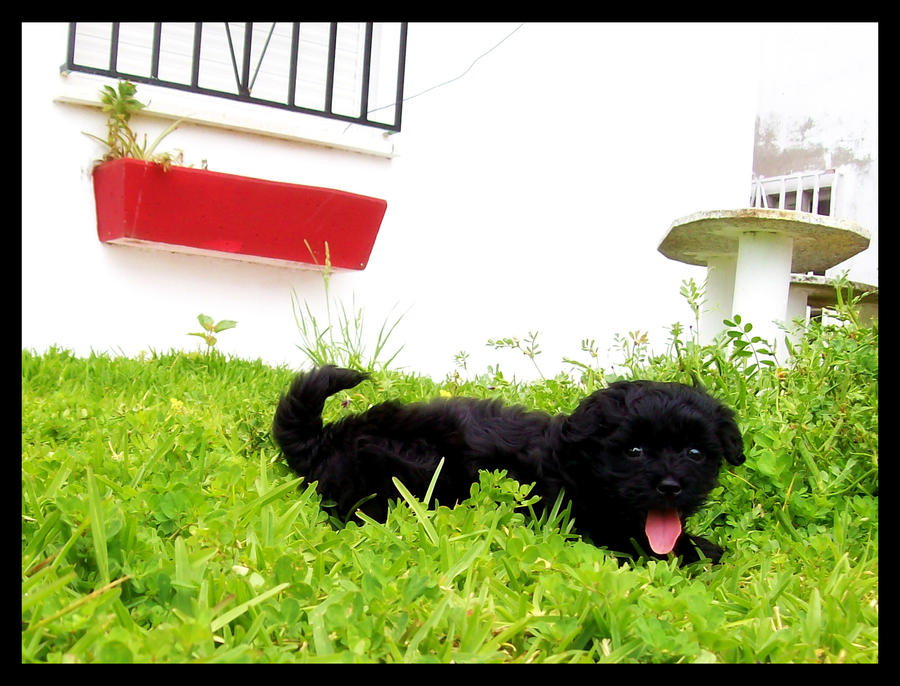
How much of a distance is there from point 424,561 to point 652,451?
0.77 m

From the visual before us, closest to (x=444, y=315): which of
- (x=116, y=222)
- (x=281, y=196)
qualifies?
(x=281, y=196)

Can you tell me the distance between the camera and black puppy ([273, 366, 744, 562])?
202 cm

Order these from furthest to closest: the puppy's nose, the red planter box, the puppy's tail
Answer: the red planter box → the puppy's tail → the puppy's nose

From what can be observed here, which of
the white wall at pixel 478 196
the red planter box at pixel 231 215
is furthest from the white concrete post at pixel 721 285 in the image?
the red planter box at pixel 231 215

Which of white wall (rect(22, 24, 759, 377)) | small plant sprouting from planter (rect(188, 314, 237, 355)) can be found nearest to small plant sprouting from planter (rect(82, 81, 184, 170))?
white wall (rect(22, 24, 759, 377))

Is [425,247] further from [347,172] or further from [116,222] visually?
[116,222]

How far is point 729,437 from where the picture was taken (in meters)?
2.14

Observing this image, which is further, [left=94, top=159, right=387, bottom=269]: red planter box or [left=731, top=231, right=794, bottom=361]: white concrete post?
[left=94, top=159, right=387, bottom=269]: red planter box

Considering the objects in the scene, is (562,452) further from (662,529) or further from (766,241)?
(766,241)

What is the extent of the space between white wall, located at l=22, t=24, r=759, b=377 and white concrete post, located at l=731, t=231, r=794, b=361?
1921mm

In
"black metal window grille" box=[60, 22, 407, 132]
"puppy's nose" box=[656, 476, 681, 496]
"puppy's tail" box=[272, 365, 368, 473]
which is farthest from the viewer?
"black metal window grille" box=[60, 22, 407, 132]

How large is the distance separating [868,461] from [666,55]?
4.62 meters

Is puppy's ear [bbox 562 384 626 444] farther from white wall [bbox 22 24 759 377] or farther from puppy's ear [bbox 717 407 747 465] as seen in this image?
white wall [bbox 22 24 759 377]

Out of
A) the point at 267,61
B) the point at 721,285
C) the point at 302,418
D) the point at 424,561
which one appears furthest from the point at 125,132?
the point at 721,285
